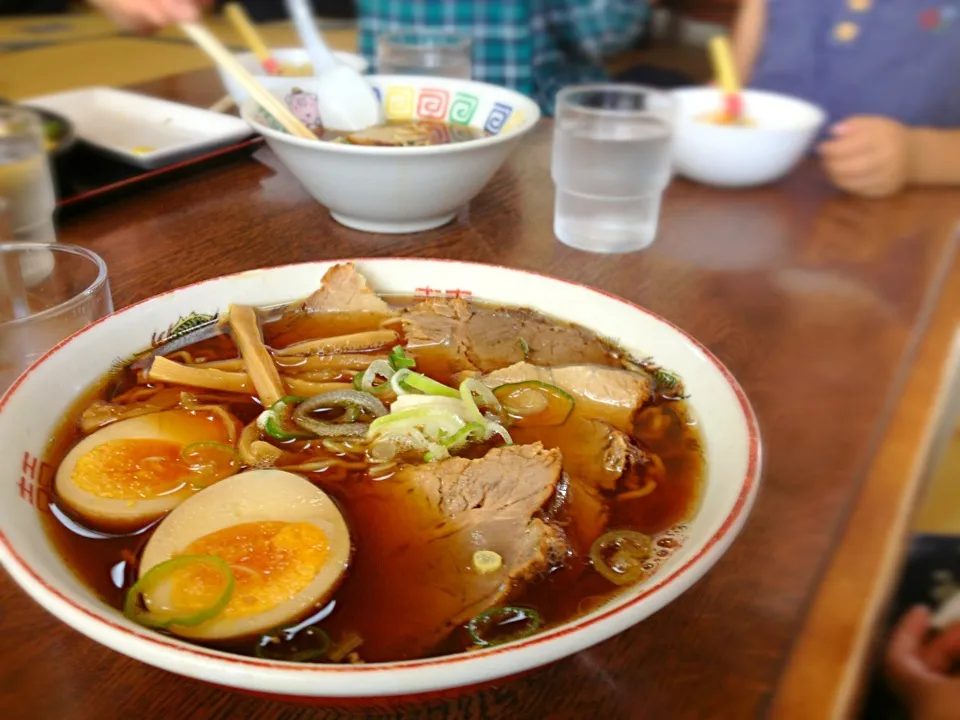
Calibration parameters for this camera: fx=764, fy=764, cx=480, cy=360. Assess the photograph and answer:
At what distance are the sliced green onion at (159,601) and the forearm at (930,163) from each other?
1876 millimetres

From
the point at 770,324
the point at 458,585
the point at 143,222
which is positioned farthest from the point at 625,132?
the point at 458,585

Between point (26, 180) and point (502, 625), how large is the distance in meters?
1.16

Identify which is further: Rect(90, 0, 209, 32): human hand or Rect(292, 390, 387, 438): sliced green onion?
Rect(90, 0, 209, 32): human hand

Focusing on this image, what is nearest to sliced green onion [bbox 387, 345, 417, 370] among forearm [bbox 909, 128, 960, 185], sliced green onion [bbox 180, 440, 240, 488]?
sliced green onion [bbox 180, 440, 240, 488]

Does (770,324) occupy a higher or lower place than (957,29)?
lower

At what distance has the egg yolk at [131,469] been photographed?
28.0 inches

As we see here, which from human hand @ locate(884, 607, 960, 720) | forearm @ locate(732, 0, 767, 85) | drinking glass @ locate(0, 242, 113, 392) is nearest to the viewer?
drinking glass @ locate(0, 242, 113, 392)

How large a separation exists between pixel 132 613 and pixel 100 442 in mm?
236

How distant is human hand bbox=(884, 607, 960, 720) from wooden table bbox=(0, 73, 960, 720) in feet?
1.25

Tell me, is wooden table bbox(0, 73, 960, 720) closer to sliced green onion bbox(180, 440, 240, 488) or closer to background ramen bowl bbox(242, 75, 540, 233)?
background ramen bowl bbox(242, 75, 540, 233)

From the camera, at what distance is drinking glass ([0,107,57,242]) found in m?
1.28

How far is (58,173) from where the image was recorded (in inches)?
63.6

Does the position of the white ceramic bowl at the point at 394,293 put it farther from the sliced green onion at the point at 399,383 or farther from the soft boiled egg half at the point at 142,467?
the sliced green onion at the point at 399,383

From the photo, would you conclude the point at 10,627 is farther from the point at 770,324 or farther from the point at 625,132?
the point at 625,132
